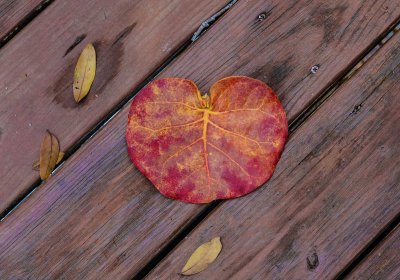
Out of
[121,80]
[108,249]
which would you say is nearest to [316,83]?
[121,80]

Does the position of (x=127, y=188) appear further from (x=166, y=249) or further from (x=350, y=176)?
(x=350, y=176)

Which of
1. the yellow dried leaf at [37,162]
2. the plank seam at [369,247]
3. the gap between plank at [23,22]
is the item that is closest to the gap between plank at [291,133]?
the plank seam at [369,247]

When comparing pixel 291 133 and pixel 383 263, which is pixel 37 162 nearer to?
pixel 291 133

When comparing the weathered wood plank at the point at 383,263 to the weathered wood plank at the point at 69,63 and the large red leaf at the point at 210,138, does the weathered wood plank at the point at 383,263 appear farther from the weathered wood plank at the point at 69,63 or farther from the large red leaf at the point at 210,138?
the weathered wood plank at the point at 69,63

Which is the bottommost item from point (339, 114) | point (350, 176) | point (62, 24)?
point (350, 176)

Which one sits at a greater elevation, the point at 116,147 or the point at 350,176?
the point at 116,147

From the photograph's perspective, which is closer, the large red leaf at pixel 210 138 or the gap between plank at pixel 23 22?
the large red leaf at pixel 210 138

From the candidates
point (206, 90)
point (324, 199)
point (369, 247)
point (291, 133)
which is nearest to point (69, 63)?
point (206, 90)
